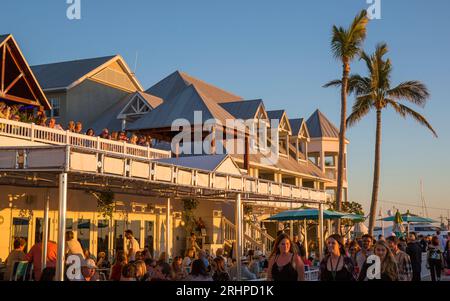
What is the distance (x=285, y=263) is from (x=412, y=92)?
29894mm

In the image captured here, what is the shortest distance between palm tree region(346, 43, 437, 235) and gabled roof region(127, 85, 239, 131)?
24.8 ft

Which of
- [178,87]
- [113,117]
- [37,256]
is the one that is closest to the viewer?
[37,256]

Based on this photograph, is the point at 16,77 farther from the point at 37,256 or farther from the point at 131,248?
the point at 37,256

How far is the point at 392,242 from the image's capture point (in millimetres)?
12133

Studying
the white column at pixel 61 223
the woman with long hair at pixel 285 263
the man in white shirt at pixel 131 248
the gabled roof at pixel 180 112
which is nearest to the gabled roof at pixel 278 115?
the gabled roof at pixel 180 112

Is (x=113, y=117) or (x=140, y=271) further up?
(x=113, y=117)

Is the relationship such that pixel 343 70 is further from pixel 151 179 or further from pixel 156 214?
pixel 151 179

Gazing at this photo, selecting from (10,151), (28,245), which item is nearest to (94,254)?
(28,245)

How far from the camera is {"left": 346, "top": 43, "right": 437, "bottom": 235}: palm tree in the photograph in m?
36.0

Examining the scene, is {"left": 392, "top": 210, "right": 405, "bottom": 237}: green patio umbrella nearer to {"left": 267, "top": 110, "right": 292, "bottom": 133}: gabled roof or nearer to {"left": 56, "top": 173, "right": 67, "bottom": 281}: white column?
{"left": 267, "top": 110, "right": 292, "bottom": 133}: gabled roof

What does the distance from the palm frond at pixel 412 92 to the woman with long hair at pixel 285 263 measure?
29.5m

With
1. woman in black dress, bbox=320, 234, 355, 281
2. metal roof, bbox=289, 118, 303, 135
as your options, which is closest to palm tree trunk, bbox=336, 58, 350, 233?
metal roof, bbox=289, 118, 303, 135

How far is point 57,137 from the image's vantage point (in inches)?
795

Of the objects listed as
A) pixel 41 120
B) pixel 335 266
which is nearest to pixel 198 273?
pixel 335 266
